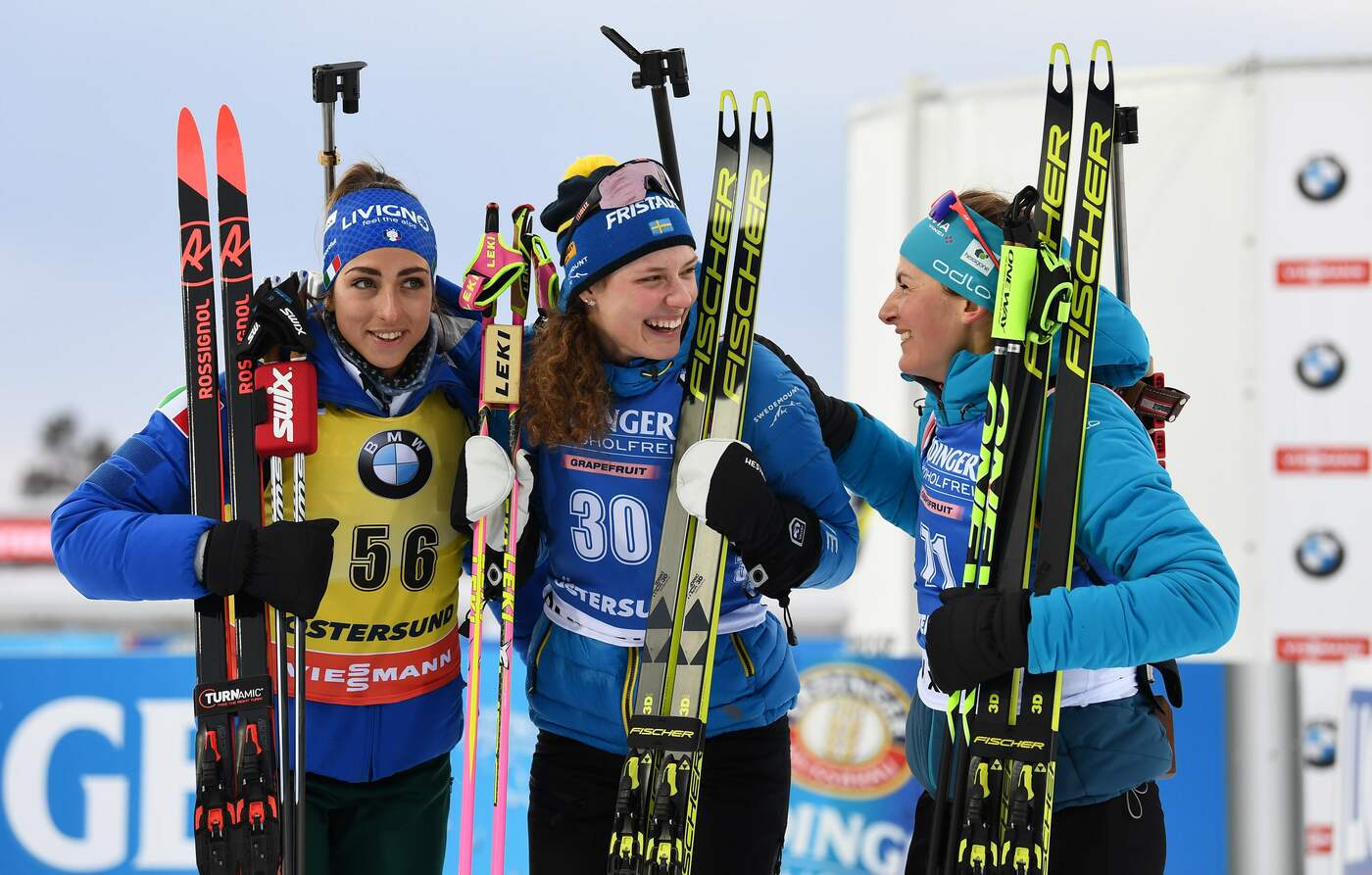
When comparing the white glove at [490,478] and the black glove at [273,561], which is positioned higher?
the white glove at [490,478]

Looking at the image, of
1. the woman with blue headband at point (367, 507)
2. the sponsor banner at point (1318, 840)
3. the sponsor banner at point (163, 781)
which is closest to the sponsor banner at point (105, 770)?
the sponsor banner at point (163, 781)

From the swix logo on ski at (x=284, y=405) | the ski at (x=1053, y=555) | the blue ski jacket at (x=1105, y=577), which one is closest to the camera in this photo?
the blue ski jacket at (x=1105, y=577)

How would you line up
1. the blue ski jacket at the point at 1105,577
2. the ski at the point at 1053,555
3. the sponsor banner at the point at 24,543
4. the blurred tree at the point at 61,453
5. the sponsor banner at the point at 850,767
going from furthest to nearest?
the blurred tree at the point at 61,453 → the sponsor banner at the point at 24,543 → the sponsor banner at the point at 850,767 → the ski at the point at 1053,555 → the blue ski jacket at the point at 1105,577

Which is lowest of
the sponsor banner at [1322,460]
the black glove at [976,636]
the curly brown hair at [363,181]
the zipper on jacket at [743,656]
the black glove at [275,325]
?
the zipper on jacket at [743,656]

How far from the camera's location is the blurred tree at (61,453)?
81.1 ft

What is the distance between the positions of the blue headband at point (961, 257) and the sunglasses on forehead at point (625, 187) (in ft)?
1.42

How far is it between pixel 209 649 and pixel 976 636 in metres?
1.21

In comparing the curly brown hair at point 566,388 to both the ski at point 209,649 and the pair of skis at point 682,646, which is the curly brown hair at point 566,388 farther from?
the ski at point 209,649

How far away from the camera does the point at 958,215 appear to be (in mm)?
1919

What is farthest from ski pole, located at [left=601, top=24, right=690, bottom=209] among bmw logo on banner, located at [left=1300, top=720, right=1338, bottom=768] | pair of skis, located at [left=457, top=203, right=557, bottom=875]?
bmw logo on banner, located at [left=1300, top=720, right=1338, bottom=768]

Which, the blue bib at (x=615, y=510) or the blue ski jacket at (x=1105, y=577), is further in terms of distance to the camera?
the blue bib at (x=615, y=510)

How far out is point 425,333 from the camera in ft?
6.98

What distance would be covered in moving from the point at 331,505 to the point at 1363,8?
7317mm

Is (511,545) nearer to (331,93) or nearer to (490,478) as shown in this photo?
(490,478)
